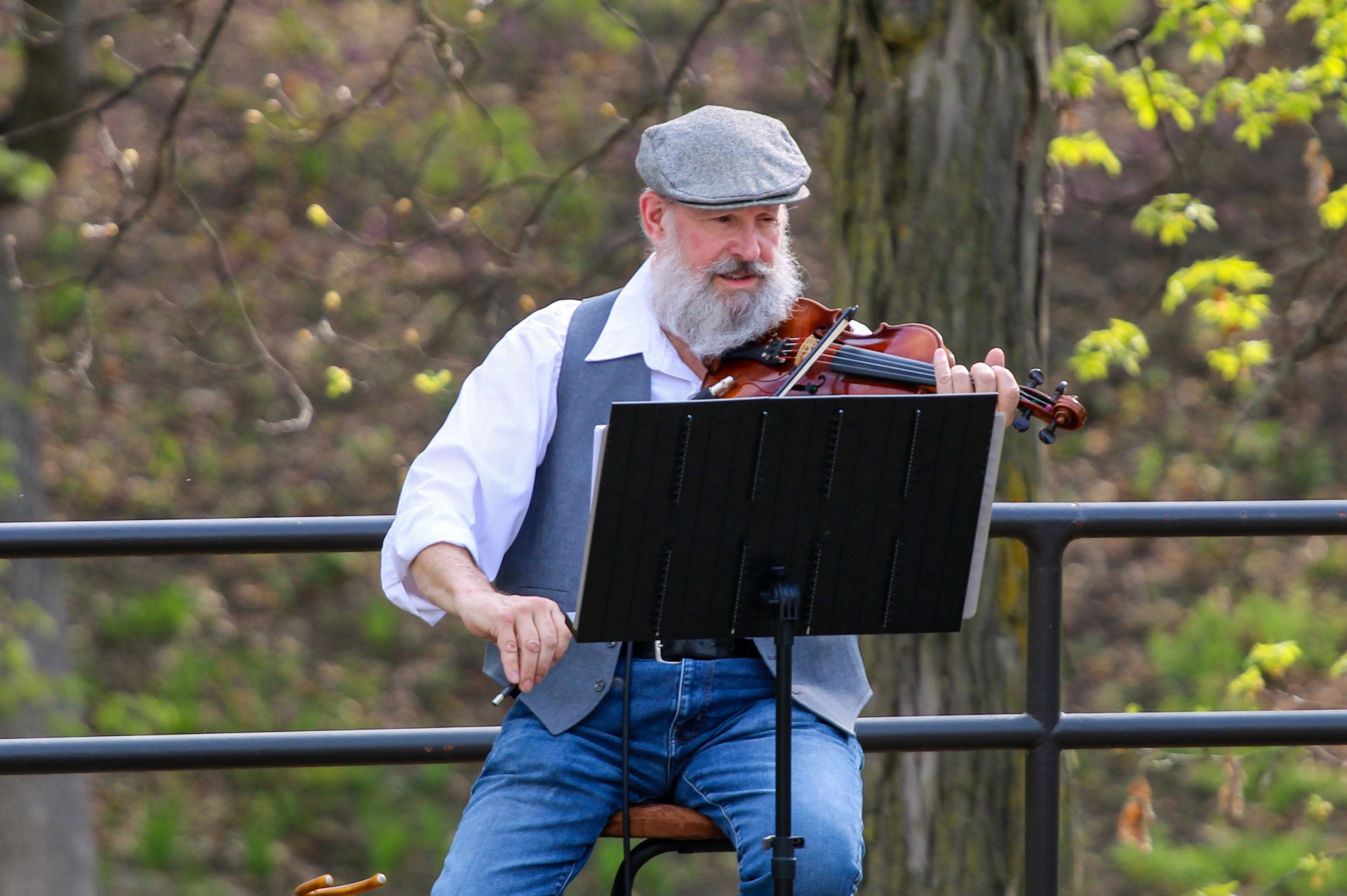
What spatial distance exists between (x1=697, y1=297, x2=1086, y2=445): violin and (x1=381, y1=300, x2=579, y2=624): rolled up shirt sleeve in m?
0.26

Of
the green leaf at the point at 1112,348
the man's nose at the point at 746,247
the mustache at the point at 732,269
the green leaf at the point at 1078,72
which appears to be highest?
the green leaf at the point at 1078,72

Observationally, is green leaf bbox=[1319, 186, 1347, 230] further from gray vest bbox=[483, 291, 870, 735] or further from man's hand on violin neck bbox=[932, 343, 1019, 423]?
gray vest bbox=[483, 291, 870, 735]

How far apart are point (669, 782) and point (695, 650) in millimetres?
213

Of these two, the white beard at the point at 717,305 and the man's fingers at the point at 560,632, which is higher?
the white beard at the point at 717,305

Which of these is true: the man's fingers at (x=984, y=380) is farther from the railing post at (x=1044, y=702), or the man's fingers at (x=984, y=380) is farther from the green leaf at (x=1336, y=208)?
the green leaf at (x=1336, y=208)

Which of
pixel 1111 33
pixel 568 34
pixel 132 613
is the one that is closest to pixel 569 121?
pixel 568 34

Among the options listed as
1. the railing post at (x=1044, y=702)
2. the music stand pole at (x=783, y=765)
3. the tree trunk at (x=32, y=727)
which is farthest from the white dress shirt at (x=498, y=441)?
the tree trunk at (x=32, y=727)

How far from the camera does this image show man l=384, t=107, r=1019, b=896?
7.63ft

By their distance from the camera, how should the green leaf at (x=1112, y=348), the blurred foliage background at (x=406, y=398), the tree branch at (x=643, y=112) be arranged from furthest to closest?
the blurred foliage background at (x=406, y=398) < the tree branch at (x=643, y=112) < the green leaf at (x=1112, y=348)

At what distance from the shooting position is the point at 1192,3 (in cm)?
447

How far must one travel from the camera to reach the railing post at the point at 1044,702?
272 cm

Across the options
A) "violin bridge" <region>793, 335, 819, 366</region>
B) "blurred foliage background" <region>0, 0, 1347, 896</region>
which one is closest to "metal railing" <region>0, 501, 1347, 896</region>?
"violin bridge" <region>793, 335, 819, 366</region>

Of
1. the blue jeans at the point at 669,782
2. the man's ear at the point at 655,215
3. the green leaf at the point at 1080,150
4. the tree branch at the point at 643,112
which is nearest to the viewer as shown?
the blue jeans at the point at 669,782

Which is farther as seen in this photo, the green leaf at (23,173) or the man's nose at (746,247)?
the green leaf at (23,173)
